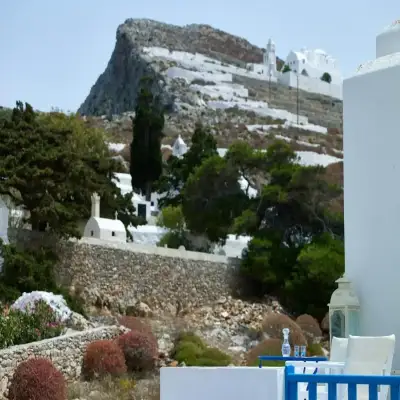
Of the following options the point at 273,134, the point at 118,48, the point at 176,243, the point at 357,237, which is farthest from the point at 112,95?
the point at 357,237

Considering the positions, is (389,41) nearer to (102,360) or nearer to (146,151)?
(102,360)

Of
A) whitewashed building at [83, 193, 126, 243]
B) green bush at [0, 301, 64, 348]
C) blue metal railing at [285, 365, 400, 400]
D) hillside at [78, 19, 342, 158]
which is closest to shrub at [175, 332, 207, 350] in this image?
green bush at [0, 301, 64, 348]

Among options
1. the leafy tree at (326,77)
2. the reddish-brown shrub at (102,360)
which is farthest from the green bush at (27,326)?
the leafy tree at (326,77)

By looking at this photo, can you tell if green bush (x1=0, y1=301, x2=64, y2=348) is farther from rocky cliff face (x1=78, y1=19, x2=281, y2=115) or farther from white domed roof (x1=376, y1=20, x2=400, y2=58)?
rocky cliff face (x1=78, y1=19, x2=281, y2=115)

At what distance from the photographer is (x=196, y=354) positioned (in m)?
23.7

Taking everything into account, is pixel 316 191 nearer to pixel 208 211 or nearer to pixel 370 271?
pixel 208 211

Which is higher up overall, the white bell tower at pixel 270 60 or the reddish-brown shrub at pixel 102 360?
the white bell tower at pixel 270 60

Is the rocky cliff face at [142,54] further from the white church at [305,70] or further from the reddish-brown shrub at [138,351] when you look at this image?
the reddish-brown shrub at [138,351]

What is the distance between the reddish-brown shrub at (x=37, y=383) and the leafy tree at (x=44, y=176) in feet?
35.0

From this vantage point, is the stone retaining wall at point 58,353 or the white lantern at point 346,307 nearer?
the white lantern at point 346,307

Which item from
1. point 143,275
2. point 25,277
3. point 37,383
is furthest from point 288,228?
point 37,383

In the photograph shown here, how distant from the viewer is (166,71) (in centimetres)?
10275

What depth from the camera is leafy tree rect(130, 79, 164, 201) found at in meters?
51.1

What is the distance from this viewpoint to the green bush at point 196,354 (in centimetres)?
2283
